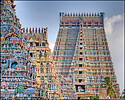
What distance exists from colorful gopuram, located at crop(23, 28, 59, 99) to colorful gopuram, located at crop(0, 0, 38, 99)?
7355mm

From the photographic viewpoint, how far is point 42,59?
43438mm

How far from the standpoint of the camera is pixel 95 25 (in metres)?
79.8

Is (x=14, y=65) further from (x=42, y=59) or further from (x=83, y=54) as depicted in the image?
(x=83, y=54)

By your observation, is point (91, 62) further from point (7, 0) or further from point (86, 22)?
point (7, 0)

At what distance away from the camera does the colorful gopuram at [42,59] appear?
3959cm

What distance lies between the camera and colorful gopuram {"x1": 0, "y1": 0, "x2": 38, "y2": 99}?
2680 centimetres

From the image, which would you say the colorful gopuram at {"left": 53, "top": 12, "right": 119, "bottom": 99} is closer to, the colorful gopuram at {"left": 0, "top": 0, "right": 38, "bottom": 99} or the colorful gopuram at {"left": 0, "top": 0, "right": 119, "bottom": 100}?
the colorful gopuram at {"left": 0, "top": 0, "right": 119, "bottom": 100}

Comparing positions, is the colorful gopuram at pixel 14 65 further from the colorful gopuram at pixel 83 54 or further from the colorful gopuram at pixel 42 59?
the colorful gopuram at pixel 83 54

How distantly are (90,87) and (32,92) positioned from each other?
127 feet

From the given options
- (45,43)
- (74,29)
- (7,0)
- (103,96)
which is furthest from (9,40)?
(74,29)

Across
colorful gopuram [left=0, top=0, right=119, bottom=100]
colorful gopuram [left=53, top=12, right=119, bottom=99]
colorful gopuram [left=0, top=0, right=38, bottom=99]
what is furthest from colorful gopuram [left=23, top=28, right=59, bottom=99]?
colorful gopuram [left=53, top=12, right=119, bottom=99]

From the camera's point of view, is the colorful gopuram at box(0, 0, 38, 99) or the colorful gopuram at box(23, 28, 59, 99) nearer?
the colorful gopuram at box(0, 0, 38, 99)

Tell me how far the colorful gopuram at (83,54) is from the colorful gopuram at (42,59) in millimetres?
13885

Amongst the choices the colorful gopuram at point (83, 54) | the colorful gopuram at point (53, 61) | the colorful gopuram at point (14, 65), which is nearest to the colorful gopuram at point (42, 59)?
the colorful gopuram at point (53, 61)
